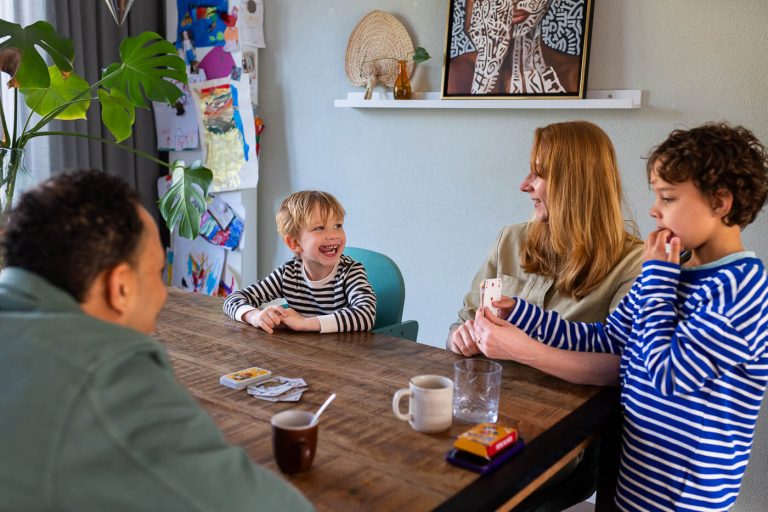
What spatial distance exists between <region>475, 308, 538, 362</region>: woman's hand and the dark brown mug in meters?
0.61

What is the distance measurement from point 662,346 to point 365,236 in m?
2.13

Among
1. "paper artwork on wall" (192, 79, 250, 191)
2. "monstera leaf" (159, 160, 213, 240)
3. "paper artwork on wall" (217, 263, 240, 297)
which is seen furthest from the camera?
"paper artwork on wall" (217, 263, 240, 297)

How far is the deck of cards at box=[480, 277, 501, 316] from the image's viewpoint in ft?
5.28

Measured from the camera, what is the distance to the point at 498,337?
1558 millimetres

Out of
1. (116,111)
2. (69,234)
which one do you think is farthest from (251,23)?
(69,234)

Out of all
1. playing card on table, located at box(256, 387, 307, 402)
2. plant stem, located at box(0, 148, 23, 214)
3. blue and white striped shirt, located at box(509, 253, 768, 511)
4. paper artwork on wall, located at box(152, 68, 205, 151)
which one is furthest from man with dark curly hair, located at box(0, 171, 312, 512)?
paper artwork on wall, located at box(152, 68, 205, 151)

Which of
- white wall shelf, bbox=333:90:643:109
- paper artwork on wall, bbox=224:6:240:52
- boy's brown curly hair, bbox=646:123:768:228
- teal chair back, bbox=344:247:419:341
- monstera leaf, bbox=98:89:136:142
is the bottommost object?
teal chair back, bbox=344:247:419:341

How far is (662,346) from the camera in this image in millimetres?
1269

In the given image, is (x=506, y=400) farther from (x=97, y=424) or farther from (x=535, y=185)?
(x=97, y=424)

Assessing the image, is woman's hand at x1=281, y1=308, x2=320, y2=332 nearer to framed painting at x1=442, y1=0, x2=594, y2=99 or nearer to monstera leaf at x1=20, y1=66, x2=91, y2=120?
monstera leaf at x1=20, y1=66, x2=91, y2=120

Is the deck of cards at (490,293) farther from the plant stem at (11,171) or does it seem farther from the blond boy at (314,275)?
the plant stem at (11,171)

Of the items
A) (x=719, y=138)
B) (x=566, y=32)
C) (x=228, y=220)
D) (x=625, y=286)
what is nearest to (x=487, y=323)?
(x=625, y=286)

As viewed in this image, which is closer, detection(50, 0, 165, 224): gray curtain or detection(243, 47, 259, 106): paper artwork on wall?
detection(50, 0, 165, 224): gray curtain

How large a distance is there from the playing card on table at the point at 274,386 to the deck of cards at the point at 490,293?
0.45 m
